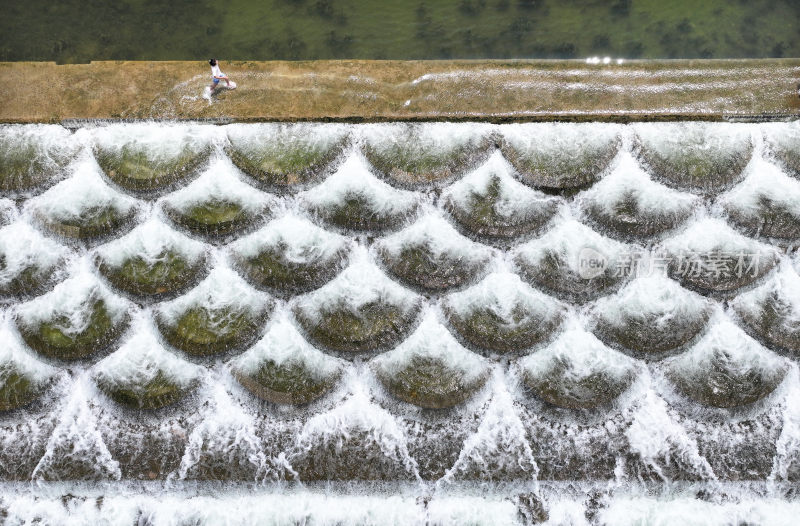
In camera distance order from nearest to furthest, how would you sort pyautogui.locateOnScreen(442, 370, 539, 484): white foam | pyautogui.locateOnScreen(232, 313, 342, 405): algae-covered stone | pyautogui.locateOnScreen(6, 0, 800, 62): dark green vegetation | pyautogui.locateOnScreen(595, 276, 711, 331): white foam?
pyautogui.locateOnScreen(442, 370, 539, 484): white foam → pyautogui.locateOnScreen(232, 313, 342, 405): algae-covered stone → pyautogui.locateOnScreen(595, 276, 711, 331): white foam → pyautogui.locateOnScreen(6, 0, 800, 62): dark green vegetation

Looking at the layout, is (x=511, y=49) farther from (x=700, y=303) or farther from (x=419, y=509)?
(x=419, y=509)

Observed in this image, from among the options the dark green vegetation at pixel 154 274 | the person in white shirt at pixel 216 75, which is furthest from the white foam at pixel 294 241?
the person in white shirt at pixel 216 75

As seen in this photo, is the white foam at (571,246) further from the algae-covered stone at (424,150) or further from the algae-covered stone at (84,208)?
the algae-covered stone at (84,208)

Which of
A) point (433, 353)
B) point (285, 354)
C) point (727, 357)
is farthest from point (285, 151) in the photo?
point (727, 357)

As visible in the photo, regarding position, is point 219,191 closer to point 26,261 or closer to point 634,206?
point 26,261

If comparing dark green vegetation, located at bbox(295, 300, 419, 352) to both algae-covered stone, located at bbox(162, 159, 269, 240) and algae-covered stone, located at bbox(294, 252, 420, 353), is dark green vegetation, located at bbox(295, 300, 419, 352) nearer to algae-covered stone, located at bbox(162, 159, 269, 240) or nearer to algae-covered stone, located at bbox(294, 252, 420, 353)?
algae-covered stone, located at bbox(294, 252, 420, 353)

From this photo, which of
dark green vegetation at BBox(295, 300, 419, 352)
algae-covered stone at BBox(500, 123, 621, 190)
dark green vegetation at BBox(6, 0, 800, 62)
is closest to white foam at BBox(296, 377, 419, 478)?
dark green vegetation at BBox(295, 300, 419, 352)

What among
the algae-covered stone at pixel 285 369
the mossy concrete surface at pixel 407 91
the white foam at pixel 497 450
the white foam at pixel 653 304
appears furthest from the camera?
the mossy concrete surface at pixel 407 91
